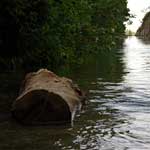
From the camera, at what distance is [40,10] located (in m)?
21.2

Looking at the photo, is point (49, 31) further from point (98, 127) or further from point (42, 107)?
point (98, 127)

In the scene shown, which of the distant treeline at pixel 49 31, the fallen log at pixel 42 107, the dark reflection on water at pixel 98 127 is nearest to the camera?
the dark reflection on water at pixel 98 127

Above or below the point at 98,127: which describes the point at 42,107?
above

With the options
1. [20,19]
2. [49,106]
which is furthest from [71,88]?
[20,19]

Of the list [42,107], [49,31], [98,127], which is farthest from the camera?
[49,31]

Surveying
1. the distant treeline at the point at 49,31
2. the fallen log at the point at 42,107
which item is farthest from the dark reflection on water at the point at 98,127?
the distant treeline at the point at 49,31

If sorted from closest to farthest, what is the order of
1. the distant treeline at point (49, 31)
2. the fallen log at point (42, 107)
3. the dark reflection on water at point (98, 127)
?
1. the dark reflection on water at point (98, 127)
2. the fallen log at point (42, 107)
3. the distant treeline at point (49, 31)

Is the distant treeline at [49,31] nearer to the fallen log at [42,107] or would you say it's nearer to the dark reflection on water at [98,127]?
the dark reflection on water at [98,127]

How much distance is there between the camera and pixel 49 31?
82.4ft

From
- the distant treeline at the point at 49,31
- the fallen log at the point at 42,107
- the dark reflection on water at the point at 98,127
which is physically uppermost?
the distant treeline at the point at 49,31

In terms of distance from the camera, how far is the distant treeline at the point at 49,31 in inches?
805

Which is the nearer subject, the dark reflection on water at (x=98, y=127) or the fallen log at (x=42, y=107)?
the dark reflection on water at (x=98, y=127)

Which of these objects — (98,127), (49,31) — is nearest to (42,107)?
(98,127)

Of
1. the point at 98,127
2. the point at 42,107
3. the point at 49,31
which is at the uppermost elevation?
the point at 49,31
